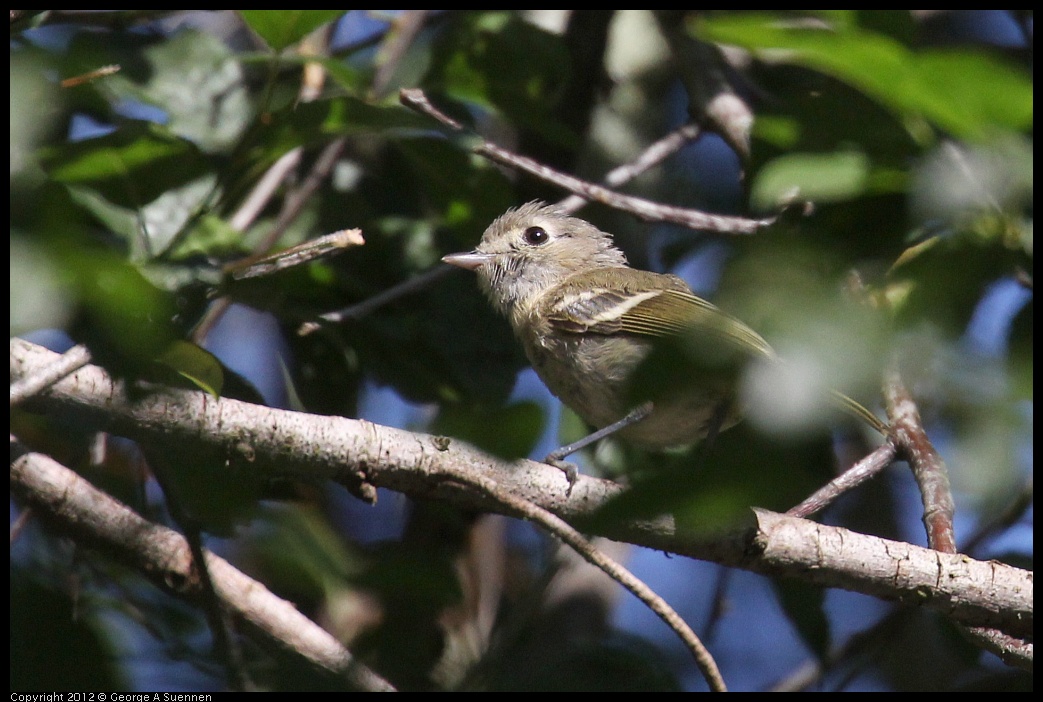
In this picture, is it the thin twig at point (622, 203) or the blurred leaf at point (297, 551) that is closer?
the blurred leaf at point (297, 551)

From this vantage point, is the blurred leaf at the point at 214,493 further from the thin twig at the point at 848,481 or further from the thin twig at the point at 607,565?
the thin twig at the point at 848,481

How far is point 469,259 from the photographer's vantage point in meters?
3.93

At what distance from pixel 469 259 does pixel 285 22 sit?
4.53ft

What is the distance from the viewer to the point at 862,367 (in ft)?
3.36

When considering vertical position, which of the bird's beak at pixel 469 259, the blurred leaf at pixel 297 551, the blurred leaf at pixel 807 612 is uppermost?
the blurred leaf at pixel 297 551

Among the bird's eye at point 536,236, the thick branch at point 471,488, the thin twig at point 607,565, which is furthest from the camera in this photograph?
the bird's eye at point 536,236

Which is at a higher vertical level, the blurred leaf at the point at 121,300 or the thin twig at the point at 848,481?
the blurred leaf at the point at 121,300

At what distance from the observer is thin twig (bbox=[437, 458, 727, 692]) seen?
78.6 inches

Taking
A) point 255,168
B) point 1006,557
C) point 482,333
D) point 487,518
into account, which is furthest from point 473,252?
point 1006,557

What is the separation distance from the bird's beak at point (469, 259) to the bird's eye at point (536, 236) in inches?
14.1

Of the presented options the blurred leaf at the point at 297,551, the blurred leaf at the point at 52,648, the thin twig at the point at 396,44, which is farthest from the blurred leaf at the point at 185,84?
the blurred leaf at the point at 52,648

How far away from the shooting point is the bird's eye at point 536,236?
4457 mm

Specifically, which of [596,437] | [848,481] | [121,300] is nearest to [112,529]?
[121,300]
